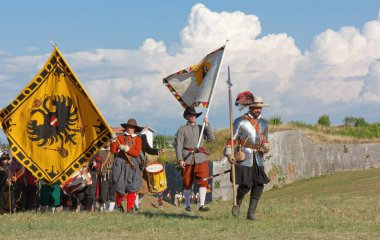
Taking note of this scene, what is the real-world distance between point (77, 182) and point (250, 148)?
4.53m

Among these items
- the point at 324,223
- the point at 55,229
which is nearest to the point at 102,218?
the point at 55,229

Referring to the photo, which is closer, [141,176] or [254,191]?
[254,191]

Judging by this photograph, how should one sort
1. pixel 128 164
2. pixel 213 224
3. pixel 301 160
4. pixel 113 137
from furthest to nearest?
pixel 301 160 → pixel 128 164 → pixel 113 137 → pixel 213 224

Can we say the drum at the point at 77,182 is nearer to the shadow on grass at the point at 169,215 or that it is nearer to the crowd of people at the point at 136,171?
the crowd of people at the point at 136,171

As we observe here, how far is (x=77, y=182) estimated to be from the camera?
53.3 feet

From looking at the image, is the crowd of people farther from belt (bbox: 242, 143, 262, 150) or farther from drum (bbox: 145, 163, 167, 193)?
drum (bbox: 145, 163, 167, 193)

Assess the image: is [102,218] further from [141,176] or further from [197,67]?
[197,67]

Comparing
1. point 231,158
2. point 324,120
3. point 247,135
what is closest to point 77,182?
point 231,158

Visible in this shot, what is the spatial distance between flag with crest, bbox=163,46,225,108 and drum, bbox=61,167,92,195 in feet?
8.56

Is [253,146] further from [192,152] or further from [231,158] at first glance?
[192,152]

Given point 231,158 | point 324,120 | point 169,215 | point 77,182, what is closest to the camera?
point 231,158

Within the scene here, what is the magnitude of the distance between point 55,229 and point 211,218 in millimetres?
2639

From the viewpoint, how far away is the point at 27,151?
1484 cm

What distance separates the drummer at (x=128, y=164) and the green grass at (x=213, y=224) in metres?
0.81
